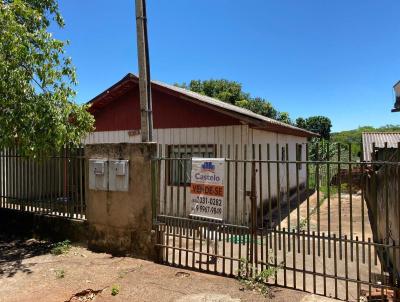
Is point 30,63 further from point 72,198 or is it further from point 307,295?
point 307,295

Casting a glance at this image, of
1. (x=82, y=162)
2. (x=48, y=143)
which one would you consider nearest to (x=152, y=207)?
(x=82, y=162)

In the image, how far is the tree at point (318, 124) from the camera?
41406 millimetres

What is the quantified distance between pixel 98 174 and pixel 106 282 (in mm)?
2202

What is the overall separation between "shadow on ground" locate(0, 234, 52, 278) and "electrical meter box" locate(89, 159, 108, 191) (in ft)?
5.68

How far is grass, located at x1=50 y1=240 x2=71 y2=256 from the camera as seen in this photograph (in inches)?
279

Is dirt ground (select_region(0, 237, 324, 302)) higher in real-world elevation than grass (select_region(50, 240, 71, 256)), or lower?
lower

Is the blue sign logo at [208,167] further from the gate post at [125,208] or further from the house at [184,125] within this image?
the house at [184,125]

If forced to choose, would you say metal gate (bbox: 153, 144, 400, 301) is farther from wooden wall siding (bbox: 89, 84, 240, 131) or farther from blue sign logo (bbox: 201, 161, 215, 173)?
wooden wall siding (bbox: 89, 84, 240, 131)

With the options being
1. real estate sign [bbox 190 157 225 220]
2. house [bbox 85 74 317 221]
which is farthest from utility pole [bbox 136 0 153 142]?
house [bbox 85 74 317 221]

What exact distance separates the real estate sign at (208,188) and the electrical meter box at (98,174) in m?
1.98

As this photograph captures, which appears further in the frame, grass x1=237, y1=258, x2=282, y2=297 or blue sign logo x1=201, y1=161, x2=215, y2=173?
blue sign logo x1=201, y1=161, x2=215, y2=173

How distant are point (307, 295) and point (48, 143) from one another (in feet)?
18.4

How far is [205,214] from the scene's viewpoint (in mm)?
5836

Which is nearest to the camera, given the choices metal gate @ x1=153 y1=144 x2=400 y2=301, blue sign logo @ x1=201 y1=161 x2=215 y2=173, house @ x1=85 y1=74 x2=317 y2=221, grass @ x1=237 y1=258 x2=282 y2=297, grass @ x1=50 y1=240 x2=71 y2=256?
metal gate @ x1=153 y1=144 x2=400 y2=301
